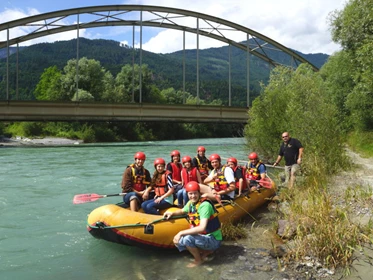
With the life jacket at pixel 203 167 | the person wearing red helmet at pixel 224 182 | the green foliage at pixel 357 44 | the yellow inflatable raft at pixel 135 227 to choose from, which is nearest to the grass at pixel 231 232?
the person wearing red helmet at pixel 224 182

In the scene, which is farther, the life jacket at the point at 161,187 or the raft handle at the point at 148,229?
the life jacket at the point at 161,187

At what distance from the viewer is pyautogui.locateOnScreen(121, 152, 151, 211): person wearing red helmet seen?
620 cm

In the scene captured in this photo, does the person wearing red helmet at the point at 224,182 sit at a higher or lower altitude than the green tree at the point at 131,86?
lower

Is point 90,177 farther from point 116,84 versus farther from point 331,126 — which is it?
point 116,84

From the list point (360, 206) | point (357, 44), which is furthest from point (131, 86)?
point (360, 206)

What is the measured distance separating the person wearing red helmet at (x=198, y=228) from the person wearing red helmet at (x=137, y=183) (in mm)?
1629

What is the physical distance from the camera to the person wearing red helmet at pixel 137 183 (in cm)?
620

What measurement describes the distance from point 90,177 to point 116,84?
34.8m

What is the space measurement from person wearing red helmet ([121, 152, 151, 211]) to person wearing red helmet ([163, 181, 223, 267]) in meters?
1.63

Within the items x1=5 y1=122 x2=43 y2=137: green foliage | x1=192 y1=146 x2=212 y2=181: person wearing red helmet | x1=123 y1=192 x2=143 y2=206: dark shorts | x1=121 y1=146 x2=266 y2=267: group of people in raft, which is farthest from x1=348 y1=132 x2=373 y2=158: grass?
x1=5 y1=122 x2=43 y2=137: green foliage

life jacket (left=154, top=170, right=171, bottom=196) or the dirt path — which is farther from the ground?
life jacket (left=154, top=170, right=171, bottom=196)

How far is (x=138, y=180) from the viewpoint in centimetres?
644

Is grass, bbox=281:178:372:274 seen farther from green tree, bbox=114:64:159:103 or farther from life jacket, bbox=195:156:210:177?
green tree, bbox=114:64:159:103

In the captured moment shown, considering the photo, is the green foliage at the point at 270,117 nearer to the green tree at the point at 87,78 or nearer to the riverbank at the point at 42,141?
the riverbank at the point at 42,141
